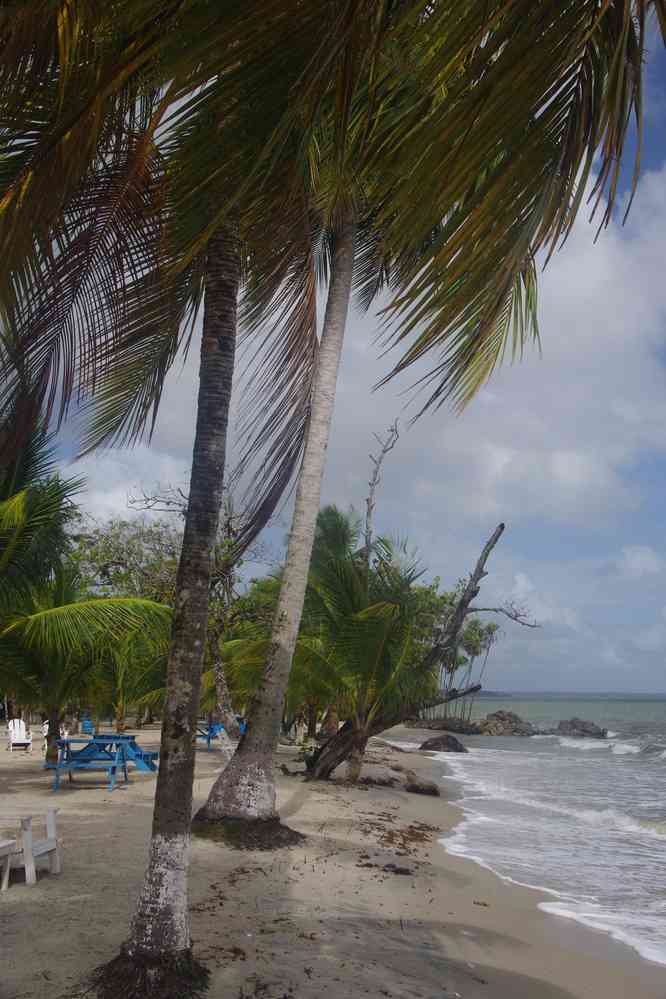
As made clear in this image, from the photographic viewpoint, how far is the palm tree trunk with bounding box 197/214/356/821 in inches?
306

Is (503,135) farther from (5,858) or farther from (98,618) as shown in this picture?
(98,618)

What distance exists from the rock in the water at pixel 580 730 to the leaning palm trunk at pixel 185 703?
2135 inches

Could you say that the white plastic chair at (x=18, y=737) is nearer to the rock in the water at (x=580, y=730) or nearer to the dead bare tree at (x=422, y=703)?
the dead bare tree at (x=422, y=703)

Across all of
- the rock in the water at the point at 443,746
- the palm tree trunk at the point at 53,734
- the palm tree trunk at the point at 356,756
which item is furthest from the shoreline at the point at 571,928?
the rock in the water at the point at 443,746

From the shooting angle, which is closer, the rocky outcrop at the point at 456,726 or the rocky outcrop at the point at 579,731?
the rocky outcrop at the point at 456,726

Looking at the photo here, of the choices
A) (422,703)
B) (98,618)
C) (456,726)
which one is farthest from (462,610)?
(456,726)

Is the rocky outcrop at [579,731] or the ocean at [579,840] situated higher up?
the ocean at [579,840]

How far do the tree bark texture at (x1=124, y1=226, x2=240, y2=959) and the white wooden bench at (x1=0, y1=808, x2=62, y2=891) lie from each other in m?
1.87

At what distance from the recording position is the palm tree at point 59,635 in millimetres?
10172

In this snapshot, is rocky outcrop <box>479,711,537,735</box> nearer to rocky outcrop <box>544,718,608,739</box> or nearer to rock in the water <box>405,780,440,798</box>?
rocky outcrop <box>544,718,608,739</box>

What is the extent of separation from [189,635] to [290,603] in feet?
13.4

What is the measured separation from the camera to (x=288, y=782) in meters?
13.2

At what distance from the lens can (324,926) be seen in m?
5.36

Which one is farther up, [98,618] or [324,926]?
[98,618]
